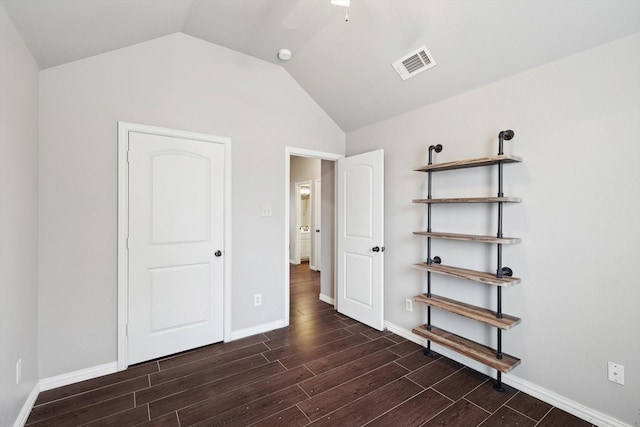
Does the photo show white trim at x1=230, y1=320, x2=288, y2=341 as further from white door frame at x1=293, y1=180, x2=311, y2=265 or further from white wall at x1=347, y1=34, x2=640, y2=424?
white door frame at x1=293, y1=180, x2=311, y2=265

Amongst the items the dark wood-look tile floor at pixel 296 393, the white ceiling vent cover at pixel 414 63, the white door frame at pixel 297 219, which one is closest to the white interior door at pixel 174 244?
the dark wood-look tile floor at pixel 296 393

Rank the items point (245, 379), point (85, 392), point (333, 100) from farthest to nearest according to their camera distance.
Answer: point (333, 100)
point (245, 379)
point (85, 392)

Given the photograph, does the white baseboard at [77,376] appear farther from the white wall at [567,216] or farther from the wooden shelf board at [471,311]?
the white wall at [567,216]

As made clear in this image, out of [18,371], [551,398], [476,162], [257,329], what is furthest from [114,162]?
[551,398]

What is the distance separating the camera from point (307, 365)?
2518 millimetres

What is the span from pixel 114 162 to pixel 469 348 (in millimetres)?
3281

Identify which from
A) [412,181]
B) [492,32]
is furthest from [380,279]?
[492,32]

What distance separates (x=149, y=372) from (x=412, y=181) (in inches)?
117

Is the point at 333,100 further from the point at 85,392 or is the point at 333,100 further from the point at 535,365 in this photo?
the point at 85,392

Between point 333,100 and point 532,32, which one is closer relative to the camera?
point 532,32

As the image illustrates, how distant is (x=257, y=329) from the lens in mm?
3150

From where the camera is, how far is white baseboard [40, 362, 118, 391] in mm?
2158

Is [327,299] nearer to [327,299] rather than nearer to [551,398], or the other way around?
[327,299]

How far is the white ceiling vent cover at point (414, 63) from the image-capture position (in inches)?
93.4
